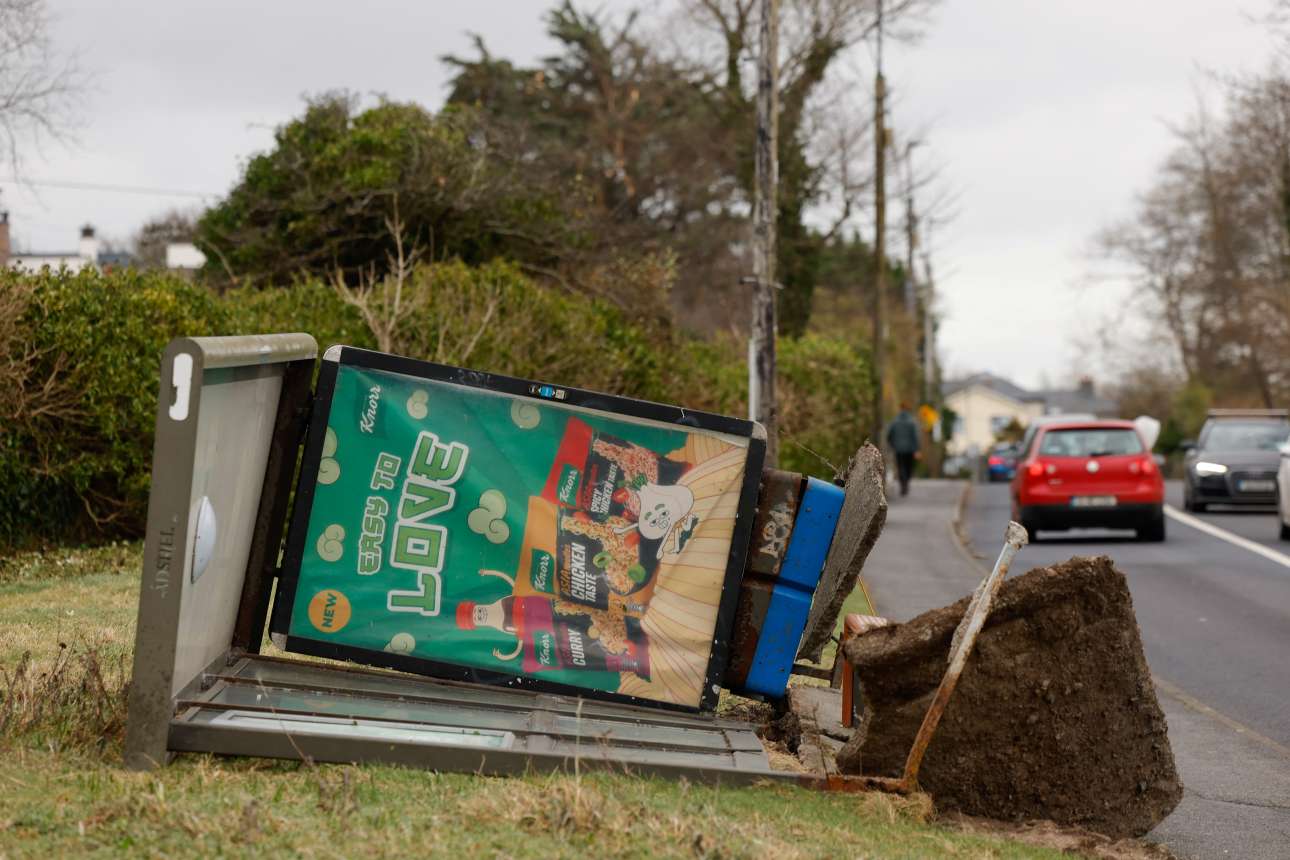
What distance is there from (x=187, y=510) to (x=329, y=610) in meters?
1.61

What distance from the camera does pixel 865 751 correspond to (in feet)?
20.3

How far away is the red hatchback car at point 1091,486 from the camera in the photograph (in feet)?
75.2

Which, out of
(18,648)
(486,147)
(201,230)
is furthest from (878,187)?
(18,648)

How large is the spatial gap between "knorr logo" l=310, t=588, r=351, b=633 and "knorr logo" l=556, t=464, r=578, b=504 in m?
0.98

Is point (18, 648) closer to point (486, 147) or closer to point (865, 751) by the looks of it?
point (865, 751)

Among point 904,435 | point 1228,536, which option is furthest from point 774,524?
point 904,435

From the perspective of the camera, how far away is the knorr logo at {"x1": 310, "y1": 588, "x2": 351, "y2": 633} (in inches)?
272

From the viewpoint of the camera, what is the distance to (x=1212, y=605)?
1575 cm

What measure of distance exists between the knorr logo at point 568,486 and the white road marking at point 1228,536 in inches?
590

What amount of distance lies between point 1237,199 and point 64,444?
184 feet

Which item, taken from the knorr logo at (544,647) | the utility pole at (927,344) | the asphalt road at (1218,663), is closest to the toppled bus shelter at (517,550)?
the knorr logo at (544,647)

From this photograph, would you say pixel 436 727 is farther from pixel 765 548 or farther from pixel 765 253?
pixel 765 253

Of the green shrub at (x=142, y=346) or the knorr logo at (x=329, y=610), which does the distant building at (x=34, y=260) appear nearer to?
the green shrub at (x=142, y=346)

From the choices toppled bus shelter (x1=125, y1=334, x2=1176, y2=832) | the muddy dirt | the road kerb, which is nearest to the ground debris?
the muddy dirt
